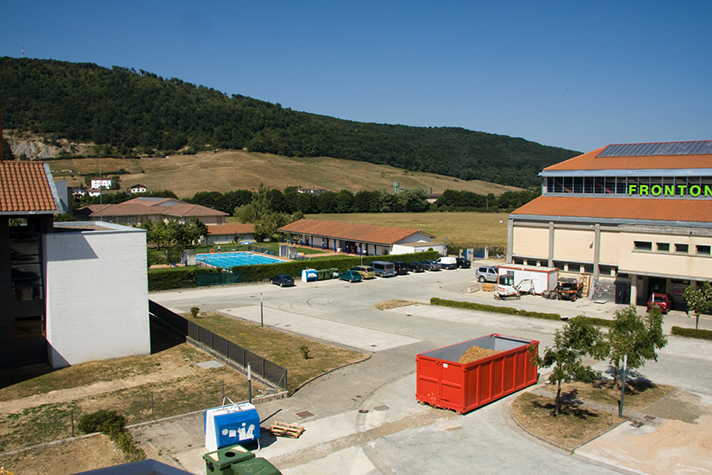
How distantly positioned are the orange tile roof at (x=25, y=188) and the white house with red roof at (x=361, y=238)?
141ft

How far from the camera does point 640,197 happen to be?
4475 centimetres

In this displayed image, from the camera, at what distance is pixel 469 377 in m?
18.2

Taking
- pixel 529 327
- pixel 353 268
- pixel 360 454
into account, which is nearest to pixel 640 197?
pixel 529 327

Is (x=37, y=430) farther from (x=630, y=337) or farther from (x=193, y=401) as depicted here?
(x=630, y=337)

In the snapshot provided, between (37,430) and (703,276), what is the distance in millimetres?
37571

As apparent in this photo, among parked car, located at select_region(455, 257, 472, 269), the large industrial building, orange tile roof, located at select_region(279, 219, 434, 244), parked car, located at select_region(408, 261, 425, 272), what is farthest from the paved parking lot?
orange tile roof, located at select_region(279, 219, 434, 244)

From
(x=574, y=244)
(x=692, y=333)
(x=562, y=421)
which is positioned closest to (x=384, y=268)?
(x=574, y=244)

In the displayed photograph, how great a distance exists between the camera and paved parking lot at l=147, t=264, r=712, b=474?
14836 millimetres

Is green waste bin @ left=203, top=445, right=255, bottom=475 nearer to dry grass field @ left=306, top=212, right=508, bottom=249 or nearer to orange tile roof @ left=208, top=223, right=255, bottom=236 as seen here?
dry grass field @ left=306, top=212, right=508, bottom=249

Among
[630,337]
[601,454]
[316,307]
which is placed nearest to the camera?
[601,454]

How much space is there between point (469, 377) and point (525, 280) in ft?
90.4

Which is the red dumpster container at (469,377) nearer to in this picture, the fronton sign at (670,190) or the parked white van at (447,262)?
the fronton sign at (670,190)

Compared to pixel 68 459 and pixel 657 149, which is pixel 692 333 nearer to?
pixel 657 149

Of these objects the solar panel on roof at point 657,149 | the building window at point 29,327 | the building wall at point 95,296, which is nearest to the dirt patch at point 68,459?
the building wall at point 95,296
